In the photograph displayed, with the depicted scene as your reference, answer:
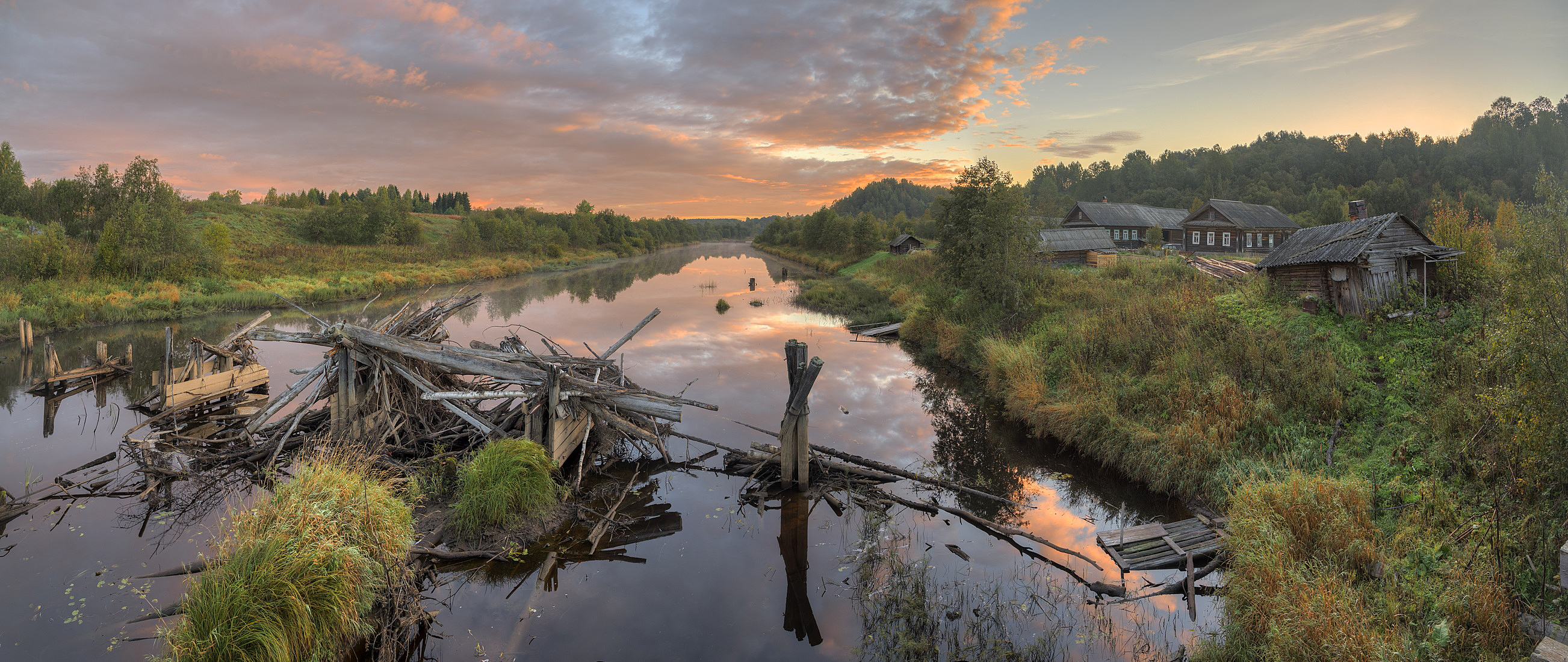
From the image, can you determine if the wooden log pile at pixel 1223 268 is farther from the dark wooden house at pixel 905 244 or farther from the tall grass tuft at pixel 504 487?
the dark wooden house at pixel 905 244

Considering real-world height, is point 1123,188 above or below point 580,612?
above

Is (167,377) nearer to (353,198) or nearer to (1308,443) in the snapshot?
(1308,443)

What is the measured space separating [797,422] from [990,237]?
54.3ft

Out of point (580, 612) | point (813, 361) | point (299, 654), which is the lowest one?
point (580, 612)

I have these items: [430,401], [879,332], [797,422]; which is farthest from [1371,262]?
[430,401]

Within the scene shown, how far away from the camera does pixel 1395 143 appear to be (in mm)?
77500

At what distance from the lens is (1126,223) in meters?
53.1

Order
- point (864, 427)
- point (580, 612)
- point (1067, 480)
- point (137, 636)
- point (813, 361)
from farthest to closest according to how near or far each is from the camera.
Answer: point (864, 427)
point (1067, 480)
point (813, 361)
point (580, 612)
point (137, 636)

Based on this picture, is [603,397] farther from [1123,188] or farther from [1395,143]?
[1123,188]

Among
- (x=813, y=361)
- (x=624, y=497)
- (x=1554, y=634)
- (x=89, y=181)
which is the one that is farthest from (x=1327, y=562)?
(x=89, y=181)

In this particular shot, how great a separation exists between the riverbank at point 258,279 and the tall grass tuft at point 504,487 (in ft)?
36.5

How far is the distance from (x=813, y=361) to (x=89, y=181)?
54066mm

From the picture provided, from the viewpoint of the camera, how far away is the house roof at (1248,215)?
4516 centimetres

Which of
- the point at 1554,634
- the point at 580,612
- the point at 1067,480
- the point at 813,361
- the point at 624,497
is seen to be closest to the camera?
the point at 1554,634
